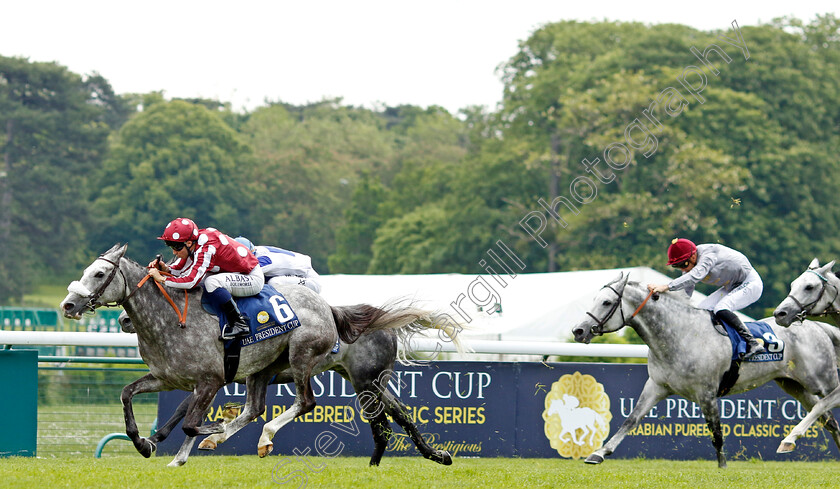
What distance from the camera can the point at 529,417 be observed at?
10250 millimetres

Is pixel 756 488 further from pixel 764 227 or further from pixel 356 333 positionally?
pixel 764 227

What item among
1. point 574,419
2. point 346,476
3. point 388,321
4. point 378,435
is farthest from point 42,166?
point 346,476

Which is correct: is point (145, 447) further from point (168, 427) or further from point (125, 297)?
point (125, 297)

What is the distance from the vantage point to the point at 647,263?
3241cm

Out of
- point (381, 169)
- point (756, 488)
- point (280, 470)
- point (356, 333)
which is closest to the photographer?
point (756, 488)

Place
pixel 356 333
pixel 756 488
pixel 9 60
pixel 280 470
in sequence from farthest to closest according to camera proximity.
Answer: pixel 9 60 < pixel 356 333 < pixel 280 470 < pixel 756 488

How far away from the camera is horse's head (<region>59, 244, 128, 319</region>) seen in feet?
22.1

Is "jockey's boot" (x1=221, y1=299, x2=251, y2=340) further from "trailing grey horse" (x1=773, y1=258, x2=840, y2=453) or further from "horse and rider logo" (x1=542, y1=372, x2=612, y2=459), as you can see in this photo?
"trailing grey horse" (x1=773, y1=258, x2=840, y2=453)

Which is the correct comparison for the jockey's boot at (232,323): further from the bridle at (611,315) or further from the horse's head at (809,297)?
the horse's head at (809,297)

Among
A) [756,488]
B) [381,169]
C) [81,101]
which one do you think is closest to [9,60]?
[81,101]

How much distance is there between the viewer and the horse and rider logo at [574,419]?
33.6ft

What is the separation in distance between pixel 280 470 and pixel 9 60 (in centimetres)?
5359

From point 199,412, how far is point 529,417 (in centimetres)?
416

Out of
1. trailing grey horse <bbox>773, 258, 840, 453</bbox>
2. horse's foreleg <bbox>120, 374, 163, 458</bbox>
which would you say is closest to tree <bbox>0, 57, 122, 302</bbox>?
horse's foreleg <bbox>120, 374, 163, 458</bbox>
